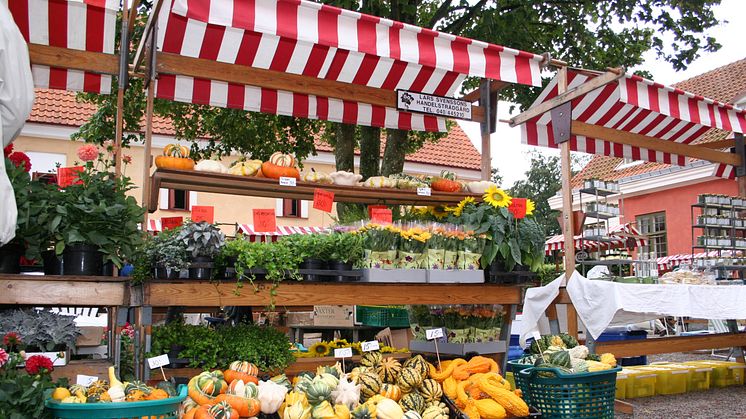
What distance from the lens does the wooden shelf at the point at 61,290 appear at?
3416mm

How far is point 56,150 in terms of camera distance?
53.3ft

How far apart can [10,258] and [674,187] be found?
18.5m

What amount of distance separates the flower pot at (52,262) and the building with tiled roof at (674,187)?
16132 mm

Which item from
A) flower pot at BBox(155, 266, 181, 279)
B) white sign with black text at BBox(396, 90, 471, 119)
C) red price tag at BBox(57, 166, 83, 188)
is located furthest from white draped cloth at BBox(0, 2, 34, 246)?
white sign with black text at BBox(396, 90, 471, 119)

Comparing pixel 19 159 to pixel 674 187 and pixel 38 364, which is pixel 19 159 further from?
pixel 674 187

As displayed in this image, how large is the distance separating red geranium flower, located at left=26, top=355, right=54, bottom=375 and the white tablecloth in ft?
13.4

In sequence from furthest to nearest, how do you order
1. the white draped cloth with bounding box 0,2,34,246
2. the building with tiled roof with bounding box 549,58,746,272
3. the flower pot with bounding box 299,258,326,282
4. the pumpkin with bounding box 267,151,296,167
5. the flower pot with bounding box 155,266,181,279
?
the building with tiled roof with bounding box 549,58,746,272 < the pumpkin with bounding box 267,151,296,167 < the flower pot with bounding box 299,258,326,282 < the flower pot with bounding box 155,266,181,279 < the white draped cloth with bounding box 0,2,34,246

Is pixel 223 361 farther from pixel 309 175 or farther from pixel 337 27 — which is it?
pixel 337 27

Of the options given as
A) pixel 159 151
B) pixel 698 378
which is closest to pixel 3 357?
pixel 698 378

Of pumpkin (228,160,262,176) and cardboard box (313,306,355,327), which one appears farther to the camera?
cardboard box (313,306,355,327)

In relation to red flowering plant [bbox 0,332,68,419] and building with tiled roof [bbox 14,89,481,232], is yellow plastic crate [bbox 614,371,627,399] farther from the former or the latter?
building with tiled roof [bbox 14,89,481,232]

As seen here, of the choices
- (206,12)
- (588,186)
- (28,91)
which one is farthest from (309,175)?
(588,186)

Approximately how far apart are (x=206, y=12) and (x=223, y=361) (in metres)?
2.27

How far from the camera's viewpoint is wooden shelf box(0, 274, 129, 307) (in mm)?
3416
